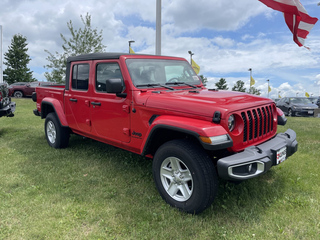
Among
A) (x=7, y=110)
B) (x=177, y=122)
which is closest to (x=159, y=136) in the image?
(x=177, y=122)

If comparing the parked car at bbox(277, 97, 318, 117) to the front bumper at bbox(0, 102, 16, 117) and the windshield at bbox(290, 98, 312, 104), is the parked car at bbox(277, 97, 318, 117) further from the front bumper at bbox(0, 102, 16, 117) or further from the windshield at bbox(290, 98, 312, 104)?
the front bumper at bbox(0, 102, 16, 117)

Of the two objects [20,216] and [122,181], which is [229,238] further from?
[20,216]

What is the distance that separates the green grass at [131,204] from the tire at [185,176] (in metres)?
0.16

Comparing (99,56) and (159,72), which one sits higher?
(99,56)

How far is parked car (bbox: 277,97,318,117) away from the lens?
17703mm

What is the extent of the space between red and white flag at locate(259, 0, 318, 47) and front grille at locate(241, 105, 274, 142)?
3837 mm

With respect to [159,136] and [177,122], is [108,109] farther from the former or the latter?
[177,122]

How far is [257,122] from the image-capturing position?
3.32 meters

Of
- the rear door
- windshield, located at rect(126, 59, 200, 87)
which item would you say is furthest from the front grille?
the rear door

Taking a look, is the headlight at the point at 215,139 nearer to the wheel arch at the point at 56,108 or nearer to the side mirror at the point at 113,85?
the side mirror at the point at 113,85

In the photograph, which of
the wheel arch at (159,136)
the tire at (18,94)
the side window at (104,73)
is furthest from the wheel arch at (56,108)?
the tire at (18,94)

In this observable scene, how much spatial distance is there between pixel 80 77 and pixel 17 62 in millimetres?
44775

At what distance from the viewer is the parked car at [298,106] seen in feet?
58.1

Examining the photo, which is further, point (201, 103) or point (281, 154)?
point (281, 154)
